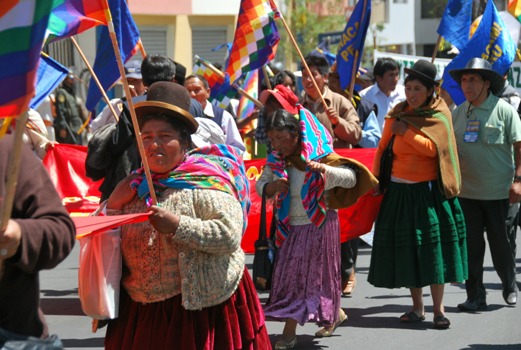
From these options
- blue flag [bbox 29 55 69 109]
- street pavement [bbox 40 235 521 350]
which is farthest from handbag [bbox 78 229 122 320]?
street pavement [bbox 40 235 521 350]

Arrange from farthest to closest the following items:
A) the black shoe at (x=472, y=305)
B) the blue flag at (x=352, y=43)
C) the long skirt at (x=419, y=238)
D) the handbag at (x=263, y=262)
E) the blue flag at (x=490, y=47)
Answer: the blue flag at (x=352, y=43) → the blue flag at (x=490, y=47) → the black shoe at (x=472, y=305) → the long skirt at (x=419, y=238) → the handbag at (x=263, y=262)

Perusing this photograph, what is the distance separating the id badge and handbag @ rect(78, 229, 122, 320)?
4.14 meters

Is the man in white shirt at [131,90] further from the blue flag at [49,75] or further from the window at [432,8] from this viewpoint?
the window at [432,8]

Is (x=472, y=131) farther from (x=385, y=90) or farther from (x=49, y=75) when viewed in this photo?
(x=49, y=75)

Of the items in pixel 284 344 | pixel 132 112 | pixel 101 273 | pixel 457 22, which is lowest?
pixel 284 344

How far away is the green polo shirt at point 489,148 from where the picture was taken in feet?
27.5

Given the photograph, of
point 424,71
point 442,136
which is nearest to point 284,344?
point 442,136

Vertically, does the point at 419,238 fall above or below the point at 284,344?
above

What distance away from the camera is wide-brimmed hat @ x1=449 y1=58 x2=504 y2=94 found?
8.41 m

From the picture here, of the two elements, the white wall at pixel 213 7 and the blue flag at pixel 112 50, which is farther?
the white wall at pixel 213 7

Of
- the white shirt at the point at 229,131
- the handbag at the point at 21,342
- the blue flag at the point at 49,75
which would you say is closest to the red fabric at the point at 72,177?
the white shirt at the point at 229,131

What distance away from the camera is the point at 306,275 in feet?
23.9

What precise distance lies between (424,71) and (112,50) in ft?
7.17

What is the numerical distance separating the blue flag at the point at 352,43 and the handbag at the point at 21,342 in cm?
693
